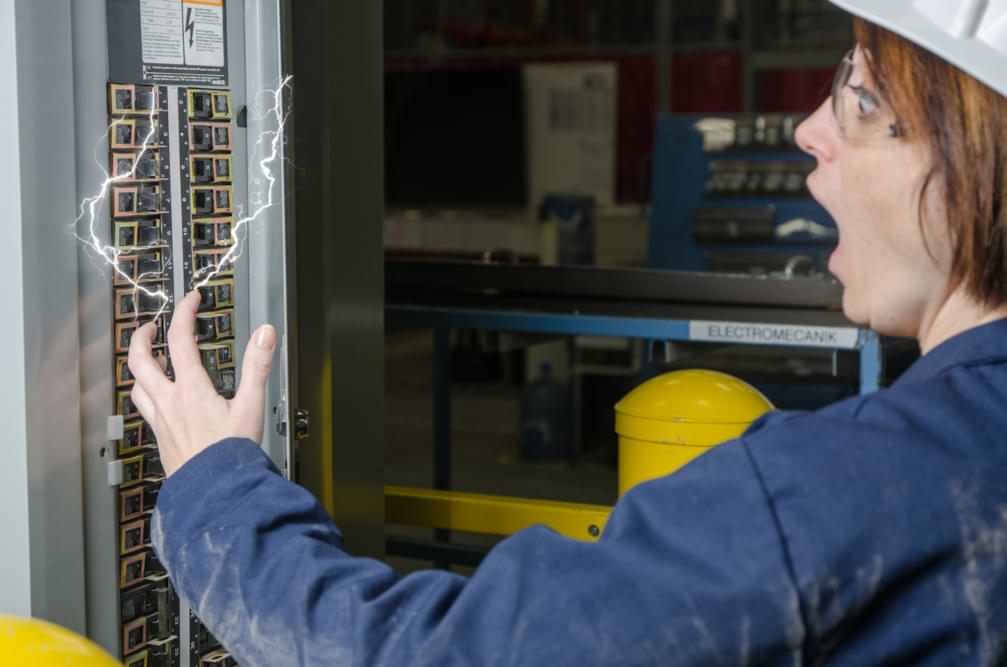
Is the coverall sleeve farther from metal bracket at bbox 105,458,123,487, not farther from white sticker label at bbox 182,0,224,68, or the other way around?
white sticker label at bbox 182,0,224,68

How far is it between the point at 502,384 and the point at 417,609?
7.82 metres

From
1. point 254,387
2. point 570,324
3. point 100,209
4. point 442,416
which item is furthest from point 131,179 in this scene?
point 442,416

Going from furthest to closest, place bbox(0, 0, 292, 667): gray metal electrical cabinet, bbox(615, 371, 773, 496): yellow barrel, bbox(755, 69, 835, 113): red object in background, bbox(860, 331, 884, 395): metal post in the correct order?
bbox(755, 69, 835, 113): red object in background → bbox(860, 331, 884, 395): metal post → bbox(615, 371, 773, 496): yellow barrel → bbox(0, 0, 292, 667): gray metal electrical cabinet

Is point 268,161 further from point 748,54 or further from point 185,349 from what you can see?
point 748,54

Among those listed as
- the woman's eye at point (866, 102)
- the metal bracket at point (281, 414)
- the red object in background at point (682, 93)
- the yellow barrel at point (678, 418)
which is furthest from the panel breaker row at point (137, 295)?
the red object in background at point (682, 93)

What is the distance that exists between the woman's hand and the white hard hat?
573 millimetres

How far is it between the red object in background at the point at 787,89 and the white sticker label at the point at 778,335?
202 inches

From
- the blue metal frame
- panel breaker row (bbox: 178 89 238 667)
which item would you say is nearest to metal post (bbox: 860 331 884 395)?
the blue metal frame

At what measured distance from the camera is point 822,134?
1.06m

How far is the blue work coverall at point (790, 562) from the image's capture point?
33.1 inches

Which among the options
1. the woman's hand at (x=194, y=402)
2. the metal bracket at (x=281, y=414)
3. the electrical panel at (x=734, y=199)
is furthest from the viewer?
the electrical panel at (x=734, y=199)

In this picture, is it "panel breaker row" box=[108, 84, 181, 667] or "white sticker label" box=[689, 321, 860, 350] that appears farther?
"white sticker label" box=[689, 321, 860, 350]

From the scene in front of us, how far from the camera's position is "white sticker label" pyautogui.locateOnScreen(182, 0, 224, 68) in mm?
1683

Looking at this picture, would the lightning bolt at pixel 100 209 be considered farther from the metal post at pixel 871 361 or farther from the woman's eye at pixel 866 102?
the metal post at pixel 871 361
